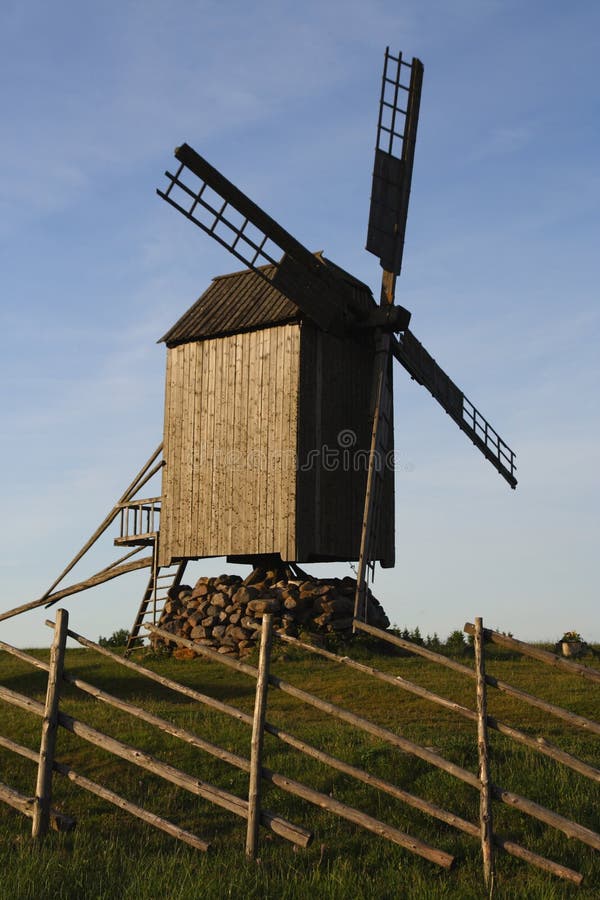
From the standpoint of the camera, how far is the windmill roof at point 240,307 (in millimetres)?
21153

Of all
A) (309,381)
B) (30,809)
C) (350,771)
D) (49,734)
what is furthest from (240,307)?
(350,771)

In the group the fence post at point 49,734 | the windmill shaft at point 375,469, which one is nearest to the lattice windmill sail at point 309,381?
the windmill shaft at point 375,469

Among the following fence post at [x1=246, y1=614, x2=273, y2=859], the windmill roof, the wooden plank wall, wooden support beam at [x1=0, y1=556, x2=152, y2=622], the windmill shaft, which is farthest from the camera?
wooden support beam at [x1=0, y1=556, x2=152, y2=622]

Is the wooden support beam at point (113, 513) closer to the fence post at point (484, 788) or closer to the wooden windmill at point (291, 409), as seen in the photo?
the wooden windmill at point (291, 409)

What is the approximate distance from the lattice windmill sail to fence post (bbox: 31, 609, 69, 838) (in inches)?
410

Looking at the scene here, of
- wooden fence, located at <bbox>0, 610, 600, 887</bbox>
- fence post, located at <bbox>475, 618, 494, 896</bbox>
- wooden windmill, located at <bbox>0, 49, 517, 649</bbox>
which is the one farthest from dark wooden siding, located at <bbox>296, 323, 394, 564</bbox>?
fence post, located at <bbox>475, 618, 494, 896</bbox>

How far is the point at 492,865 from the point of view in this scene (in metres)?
8.02

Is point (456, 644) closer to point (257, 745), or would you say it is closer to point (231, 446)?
point (231, 446)

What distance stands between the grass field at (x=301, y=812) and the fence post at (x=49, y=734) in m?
0.23

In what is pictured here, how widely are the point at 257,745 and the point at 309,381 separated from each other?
12.8 metres

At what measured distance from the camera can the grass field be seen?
24.8ft

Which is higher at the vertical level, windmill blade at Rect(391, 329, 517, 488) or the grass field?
windmill blade at Rect(391, 329, 517, 488)

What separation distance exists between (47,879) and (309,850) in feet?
7.24

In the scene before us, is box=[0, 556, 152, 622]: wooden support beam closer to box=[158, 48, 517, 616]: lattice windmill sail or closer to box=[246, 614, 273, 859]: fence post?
box=[158, 48, 517, 616]: lattice windmill sail
